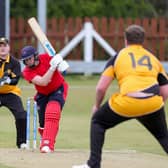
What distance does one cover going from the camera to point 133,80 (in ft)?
30.3

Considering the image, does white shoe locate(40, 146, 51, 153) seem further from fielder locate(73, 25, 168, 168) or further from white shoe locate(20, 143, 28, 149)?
fielder locate(73, 25, 168, 168)

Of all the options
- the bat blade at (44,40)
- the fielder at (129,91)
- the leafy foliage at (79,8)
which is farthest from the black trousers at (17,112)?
the leafy foliage at (79,8)

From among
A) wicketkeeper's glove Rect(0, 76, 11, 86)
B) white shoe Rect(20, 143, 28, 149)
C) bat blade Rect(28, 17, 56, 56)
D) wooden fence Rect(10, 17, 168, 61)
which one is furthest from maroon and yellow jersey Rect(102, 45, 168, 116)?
wooden fence Rect(10, 17, 168, 61)

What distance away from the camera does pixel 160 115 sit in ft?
31.2

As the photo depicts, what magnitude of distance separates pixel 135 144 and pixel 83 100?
8090 millimetres

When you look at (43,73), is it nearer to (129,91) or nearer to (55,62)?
(55,62)

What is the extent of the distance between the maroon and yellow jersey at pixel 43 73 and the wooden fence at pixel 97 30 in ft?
59.1

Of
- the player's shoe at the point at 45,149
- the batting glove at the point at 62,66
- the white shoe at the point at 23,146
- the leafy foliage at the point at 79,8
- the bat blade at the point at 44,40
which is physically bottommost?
the leafy foliage at the point at 79,8

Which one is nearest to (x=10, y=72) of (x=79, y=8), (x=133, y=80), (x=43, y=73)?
(x=43, y=73)

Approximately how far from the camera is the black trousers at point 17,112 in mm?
12461

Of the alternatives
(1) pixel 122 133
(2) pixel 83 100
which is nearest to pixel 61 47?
(2) pixel 83 100

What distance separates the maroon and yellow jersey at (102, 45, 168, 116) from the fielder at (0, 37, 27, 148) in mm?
3392

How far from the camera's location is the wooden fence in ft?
98.7

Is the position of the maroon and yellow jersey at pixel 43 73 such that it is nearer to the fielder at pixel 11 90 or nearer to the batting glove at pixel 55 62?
the batting glove at pixel 55 62
